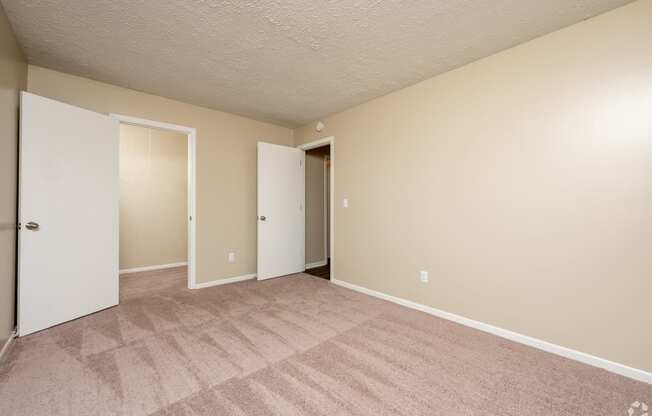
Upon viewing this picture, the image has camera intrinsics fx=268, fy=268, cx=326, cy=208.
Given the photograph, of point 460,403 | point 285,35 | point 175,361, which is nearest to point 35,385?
point 175,361

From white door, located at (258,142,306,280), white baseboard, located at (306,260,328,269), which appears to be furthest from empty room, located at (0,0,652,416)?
white baseboard, located at (306,260,328,269)

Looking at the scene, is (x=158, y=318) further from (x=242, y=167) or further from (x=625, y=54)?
(x=625, y=54)

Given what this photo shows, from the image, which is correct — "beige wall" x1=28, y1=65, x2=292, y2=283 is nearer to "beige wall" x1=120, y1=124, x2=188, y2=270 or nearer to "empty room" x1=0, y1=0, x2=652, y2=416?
"empty room" x1=0, y1=0, x2=652, y2=416

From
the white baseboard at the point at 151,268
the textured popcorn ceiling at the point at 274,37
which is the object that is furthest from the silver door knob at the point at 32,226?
the white baseboard at the point at 151,268

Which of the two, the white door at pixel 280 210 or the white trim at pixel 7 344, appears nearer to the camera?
the white trim at pixel 7 344

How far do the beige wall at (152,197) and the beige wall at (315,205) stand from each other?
2.32 meters

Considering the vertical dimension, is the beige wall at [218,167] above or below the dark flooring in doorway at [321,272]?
above

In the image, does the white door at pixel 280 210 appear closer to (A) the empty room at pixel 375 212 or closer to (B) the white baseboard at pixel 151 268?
(A) the empty room at pixel 375 212

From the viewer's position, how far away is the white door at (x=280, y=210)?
3.88 m

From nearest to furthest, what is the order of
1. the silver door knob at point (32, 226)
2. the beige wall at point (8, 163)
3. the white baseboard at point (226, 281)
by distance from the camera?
1. the beige wall at point (8, 163)
2. the silver door knob at point (32, 226)
3. the white baseboard at point (226, 281)

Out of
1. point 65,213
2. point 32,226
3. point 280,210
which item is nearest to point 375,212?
point 280,210

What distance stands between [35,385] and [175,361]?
720 millimetres

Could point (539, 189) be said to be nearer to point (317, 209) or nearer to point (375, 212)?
point (375, 212)

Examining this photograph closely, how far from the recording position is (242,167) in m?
3.94
